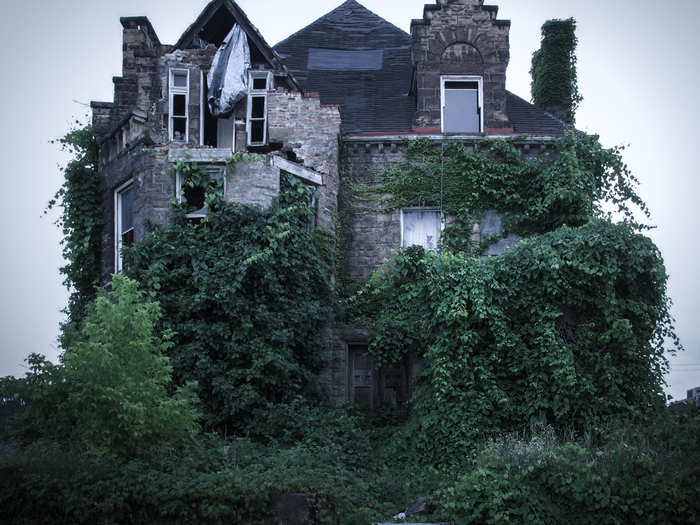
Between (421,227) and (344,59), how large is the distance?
21.7ft

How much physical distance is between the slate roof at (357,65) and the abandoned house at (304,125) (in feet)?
0.35

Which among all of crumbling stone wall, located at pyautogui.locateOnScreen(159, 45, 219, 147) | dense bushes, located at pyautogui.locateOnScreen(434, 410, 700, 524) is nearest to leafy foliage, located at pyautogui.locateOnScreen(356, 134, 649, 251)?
crumbling stone wall, located at pyautogui.locateOnScreen(159, 45, 219, 147)

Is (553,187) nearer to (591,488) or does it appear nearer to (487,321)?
(487,321)

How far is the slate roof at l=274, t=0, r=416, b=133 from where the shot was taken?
17.8 m

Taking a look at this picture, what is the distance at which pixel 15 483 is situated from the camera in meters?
8.81

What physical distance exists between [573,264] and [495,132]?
17.1 ft

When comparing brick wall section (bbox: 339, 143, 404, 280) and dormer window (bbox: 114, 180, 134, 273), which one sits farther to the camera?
brick wall section (bbox: 339, 143, 404, 280)

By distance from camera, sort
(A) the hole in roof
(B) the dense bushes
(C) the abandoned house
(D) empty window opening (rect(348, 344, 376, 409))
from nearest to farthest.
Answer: (B) the dense bushes
(C) the abandoned house
(D) empty window opening (rect(348, 344, 376, 409))
(A) the hole in roof

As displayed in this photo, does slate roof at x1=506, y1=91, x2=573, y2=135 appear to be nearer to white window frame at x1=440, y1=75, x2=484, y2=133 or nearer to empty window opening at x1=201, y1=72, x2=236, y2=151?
white window frame at x1=440, y1=75, x2=484, y2=133

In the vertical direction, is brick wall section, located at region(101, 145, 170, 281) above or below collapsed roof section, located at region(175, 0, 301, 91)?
below

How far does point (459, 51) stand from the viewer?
56.3ft

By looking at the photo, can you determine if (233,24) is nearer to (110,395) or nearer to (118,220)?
(118,220)

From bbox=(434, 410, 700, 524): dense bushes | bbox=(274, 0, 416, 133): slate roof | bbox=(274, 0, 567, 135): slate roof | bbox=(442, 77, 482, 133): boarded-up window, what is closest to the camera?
bbox=(434, 410, 700, 524): dense bushes

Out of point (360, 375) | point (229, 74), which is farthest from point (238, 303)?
point (229, 74)
